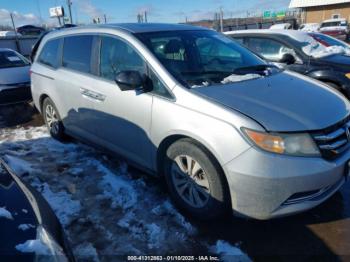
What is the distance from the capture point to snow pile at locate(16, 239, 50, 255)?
1500 millimetres

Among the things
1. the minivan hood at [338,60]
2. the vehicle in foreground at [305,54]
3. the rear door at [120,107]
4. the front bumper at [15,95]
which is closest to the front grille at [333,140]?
the rear door at [120,107]

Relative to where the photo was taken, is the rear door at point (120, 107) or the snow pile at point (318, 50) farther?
the snow pile at point (318, 50)

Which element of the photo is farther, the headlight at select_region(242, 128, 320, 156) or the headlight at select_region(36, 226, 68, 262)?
the headlight at select_region(242, 128, 320, 156)

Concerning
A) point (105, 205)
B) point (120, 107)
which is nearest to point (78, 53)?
point (120, 107)

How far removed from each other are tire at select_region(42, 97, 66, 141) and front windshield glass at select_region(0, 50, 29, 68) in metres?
3.41

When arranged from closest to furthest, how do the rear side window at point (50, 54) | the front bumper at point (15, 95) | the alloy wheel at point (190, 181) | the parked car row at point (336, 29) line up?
1. the alloy wheel at point (190, 181)
2. the rear side window at point (50, 54)
3. the front bumper at point (15, 95)
4. the parked car row at point (336, 29)

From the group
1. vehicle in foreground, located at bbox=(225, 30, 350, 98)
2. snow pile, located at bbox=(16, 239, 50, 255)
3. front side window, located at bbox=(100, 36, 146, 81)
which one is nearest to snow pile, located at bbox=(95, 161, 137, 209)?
front side window, located at bbox=(100, 36, 146, 81)

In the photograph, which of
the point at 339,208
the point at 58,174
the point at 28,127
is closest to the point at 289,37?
the point at 339,208

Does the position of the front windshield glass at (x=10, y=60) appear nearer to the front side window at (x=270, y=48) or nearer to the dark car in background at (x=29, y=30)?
the front side window at (x=270, y=48)

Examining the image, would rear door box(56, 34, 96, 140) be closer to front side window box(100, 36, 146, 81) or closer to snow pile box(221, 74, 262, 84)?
front side window box(100, 36, 146, 81)

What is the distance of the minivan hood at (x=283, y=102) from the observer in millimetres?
2570

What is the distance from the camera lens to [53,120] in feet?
17.1

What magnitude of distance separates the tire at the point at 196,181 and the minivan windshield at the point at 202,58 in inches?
24.7

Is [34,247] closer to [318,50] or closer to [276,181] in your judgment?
[276,181]
